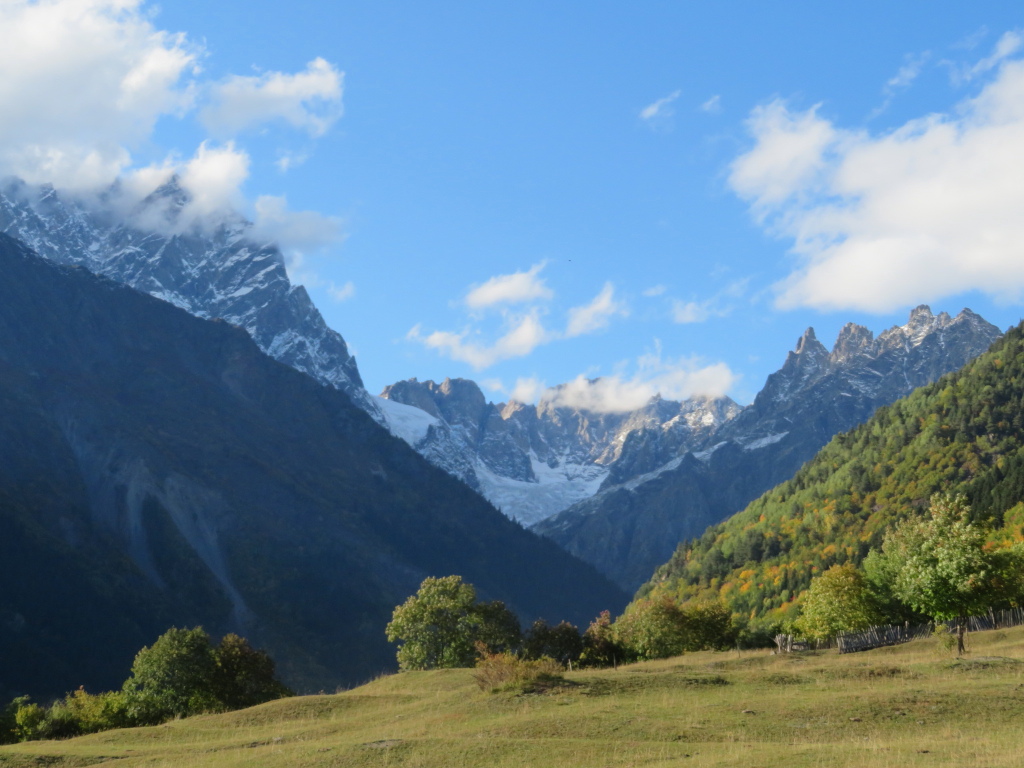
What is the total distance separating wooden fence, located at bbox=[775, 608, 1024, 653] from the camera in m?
74.3

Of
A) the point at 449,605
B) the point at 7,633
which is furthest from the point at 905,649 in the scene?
the point at 7,633

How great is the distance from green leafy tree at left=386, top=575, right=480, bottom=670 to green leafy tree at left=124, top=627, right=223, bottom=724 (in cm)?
2126

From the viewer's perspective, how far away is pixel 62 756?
40.9m

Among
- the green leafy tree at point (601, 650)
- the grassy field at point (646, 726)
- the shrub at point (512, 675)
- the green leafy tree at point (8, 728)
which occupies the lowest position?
the green leafy tree at point (601, 650)

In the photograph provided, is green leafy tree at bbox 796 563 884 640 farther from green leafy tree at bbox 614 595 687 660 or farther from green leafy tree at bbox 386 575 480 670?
green leafy tree at bbox 386 575 480 670

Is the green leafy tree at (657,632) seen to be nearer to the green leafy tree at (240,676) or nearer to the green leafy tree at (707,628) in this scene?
the green leafy tree at (707,628)

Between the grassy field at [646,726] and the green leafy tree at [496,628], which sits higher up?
the grassy field at [646,726]

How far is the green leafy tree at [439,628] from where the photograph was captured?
104288 mm

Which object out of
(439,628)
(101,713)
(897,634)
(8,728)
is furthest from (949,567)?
(8,728)

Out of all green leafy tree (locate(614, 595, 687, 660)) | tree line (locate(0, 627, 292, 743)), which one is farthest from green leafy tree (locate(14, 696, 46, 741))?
green leafy tree (locate(614, 595, 687, 660))

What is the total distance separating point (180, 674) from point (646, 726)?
6360 cm

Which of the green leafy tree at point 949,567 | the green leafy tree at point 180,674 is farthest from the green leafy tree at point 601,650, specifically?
the green leafy tree at point 949,567

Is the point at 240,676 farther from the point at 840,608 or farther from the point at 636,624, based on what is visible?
the point at 840,608

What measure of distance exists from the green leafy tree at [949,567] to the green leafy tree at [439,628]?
176 feet
